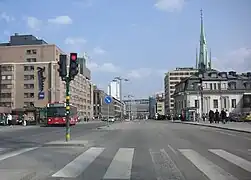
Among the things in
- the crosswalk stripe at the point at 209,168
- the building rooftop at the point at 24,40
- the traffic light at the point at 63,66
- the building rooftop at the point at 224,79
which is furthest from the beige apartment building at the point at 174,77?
the crosswalk stripe at the point at 209,168

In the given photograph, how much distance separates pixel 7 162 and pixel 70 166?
2.21 metres

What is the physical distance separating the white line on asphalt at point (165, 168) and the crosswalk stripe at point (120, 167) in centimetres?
78

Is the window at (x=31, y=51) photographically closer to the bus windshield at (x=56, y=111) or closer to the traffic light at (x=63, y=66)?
the bus windshield at (x=56, y=111)

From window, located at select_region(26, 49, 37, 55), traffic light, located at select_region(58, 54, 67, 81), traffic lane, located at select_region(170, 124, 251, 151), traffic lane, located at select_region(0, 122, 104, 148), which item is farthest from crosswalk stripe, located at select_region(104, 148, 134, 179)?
window, located at select_region(26, 49, 37, 55)

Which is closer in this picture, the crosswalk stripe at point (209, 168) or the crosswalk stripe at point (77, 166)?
the crosswalk stripe at point (209, 168)

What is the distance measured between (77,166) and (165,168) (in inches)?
99.6

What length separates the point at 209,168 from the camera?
10.2 meters

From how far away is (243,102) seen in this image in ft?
359

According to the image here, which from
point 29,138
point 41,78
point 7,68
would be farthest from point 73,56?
point 7,68

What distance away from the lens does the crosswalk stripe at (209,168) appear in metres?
8.76

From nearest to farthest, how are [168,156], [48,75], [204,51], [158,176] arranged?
[158,176], [168,156], [48,75], [204,51]

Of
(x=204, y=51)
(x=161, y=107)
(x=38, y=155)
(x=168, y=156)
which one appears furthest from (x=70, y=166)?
(x=161, y=107)

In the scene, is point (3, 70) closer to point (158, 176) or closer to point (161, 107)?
point (161, 107)

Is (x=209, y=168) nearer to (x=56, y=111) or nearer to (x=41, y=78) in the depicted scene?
(x=56, y=111)
